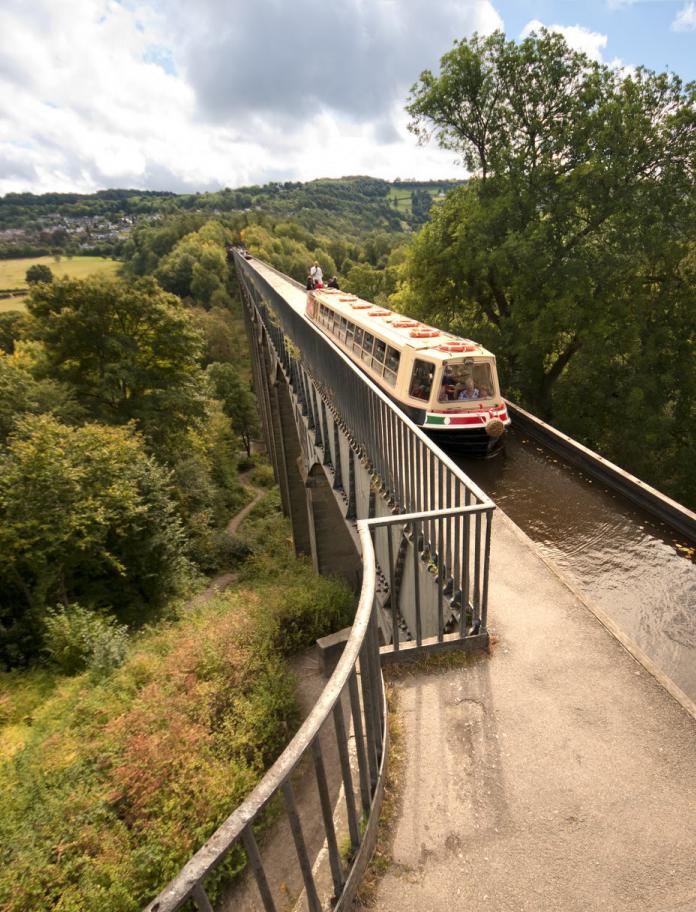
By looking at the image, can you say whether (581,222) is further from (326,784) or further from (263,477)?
(263,477)

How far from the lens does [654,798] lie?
10.1 feet

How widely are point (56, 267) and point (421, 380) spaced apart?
113673 millimetres

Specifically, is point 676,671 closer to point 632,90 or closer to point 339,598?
point 339,598

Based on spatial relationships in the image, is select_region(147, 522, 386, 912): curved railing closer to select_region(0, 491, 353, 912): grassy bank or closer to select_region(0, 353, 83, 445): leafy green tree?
select_region(0, 491, 353, 912): grassy bank

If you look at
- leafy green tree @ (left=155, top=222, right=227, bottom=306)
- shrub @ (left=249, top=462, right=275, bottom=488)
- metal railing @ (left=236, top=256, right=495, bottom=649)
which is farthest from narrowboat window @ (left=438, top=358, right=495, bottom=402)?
leafy green tree @ (left=155, top=222, right=227, bottom=306)

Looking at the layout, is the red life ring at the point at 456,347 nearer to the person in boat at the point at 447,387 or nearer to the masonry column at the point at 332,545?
the person in boat at the point at 447,387

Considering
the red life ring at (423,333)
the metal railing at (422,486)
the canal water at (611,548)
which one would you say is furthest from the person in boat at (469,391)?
the metal railing at (422,486)

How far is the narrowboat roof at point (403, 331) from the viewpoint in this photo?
934cm

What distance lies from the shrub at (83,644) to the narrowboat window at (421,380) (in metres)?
8.95

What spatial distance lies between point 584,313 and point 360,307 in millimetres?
6987

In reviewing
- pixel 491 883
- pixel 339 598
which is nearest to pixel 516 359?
pixel 339 598

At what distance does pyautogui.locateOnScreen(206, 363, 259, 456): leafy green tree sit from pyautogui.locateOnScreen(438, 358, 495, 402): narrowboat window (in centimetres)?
3977

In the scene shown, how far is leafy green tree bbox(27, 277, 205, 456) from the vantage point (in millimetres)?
20578

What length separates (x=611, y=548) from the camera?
6988 mm
